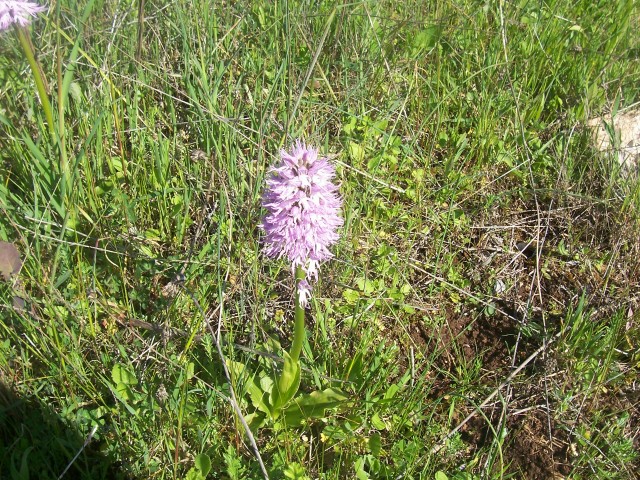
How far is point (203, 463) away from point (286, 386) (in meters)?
0.35

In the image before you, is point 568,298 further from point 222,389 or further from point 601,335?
point 222,389

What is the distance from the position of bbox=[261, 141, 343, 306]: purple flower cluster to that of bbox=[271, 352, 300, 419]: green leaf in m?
0.35

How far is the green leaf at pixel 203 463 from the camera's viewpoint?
1.68 meters

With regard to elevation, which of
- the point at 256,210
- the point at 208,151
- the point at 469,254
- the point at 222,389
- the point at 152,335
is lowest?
the point at 469,254

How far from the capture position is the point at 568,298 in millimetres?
2389

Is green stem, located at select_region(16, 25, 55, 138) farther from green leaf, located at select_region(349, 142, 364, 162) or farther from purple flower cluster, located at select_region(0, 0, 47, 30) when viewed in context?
green leaf, located at select_region(349, 142, 364, 162)

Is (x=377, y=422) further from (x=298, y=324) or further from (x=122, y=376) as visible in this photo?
(x=122, y=376)

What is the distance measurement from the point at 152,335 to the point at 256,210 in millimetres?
643

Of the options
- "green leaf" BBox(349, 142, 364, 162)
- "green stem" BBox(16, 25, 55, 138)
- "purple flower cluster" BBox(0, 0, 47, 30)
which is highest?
"purple flower cluster" BBox(0, 0, 47, 30)

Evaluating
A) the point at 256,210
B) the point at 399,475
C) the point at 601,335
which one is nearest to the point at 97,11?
the point at 256,210

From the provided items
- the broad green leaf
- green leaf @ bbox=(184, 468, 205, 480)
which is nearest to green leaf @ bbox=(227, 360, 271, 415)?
the broad green leaf

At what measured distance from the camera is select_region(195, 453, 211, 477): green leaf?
5.51 ft

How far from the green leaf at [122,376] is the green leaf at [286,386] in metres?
0.47

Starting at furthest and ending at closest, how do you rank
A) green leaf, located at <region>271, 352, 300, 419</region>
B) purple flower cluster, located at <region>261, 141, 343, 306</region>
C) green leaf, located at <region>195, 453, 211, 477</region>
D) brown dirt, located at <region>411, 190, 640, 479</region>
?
brown dirt, located at <region>411, 190, 640, 479</region>, green leaf, located at <region>271, 352, 300, 419</region>, green leaf, located at <region>195, 453, 211, 477</region>, purple flower cluster, located at <region>261, 141, 343, 306</region>
